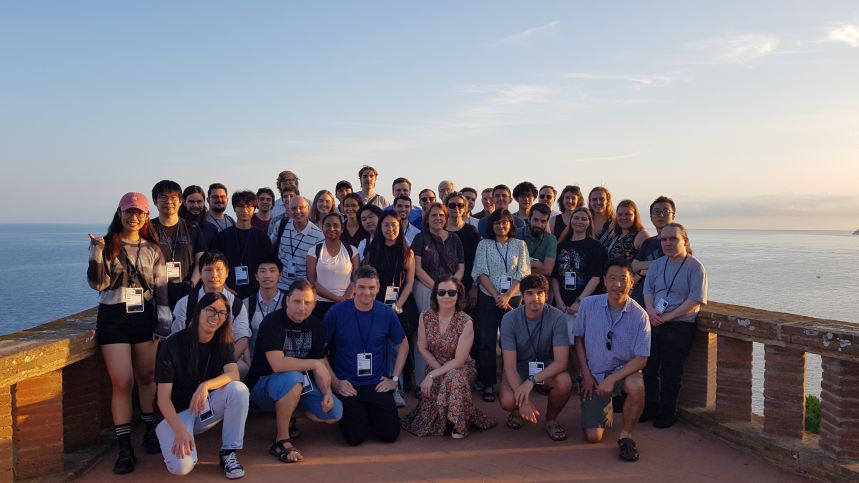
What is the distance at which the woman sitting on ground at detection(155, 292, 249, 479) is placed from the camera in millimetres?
4387

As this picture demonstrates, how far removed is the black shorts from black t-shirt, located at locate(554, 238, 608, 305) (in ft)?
13.5

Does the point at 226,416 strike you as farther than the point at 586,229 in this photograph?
No

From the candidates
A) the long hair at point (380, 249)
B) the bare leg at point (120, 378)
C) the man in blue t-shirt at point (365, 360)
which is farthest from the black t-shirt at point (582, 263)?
the bare leg at point (120, 378)

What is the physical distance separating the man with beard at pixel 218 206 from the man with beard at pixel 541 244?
3.29 meters

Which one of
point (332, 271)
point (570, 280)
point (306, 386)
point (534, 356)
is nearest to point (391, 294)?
point (332, 271)

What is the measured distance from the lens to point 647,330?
5.09 meters

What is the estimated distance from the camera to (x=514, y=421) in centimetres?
549

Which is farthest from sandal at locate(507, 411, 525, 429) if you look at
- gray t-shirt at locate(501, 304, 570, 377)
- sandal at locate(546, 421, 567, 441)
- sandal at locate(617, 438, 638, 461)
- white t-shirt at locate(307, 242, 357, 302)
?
white t-shirt at locate(307, 242, 357, 302)

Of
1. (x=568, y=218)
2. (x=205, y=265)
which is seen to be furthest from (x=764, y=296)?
(x=205, y=265)

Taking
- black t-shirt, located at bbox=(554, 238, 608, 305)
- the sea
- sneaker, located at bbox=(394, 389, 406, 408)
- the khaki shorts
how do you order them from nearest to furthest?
the khaki shorts
sneaker, located at bbox=(394, 389, 406, 408)
black t-shirt, located at bbox=(554, 238, 608, 305)
the sea

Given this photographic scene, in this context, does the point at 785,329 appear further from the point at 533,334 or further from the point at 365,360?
the point at 365,360

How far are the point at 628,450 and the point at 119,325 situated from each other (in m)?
4.05

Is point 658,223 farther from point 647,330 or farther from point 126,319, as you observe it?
point 126,319

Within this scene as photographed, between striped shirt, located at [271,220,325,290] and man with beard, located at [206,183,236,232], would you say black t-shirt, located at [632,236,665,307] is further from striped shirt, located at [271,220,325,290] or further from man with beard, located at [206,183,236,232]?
man with beard, located at [206,183,236,232]
